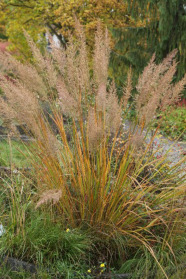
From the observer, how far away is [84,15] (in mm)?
10734

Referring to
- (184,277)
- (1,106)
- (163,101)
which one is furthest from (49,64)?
(184,277)

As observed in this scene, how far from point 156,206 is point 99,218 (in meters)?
0.52

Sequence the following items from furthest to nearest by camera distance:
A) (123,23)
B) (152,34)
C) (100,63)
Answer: (123,23), (152,34), (100,63)

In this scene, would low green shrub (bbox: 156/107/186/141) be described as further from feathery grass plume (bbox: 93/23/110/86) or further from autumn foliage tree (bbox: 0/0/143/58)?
feathery grass plume (bbox: 93/23/110/86)

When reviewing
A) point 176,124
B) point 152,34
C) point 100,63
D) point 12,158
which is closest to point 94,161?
point 100,63

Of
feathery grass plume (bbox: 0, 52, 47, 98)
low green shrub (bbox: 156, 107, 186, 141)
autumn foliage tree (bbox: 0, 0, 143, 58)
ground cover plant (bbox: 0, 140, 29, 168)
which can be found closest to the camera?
feathery grass plume (bbox: 0, 52, 47, 98)

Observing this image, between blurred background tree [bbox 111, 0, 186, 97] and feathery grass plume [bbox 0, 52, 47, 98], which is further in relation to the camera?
blurred background tree [bbox 111, 0, 186, 97]

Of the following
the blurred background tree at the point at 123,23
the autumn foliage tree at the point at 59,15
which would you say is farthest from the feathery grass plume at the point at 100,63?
the autumn foliage tree at the point at 59,15

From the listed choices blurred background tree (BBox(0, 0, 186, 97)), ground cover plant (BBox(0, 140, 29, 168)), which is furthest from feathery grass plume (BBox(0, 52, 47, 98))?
blurred background tree (BBox(0, 0, 186, 97))

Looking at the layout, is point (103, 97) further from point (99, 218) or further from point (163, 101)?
point (99, 218)

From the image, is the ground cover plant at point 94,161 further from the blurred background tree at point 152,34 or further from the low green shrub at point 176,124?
the blurred background tree at point 152,34

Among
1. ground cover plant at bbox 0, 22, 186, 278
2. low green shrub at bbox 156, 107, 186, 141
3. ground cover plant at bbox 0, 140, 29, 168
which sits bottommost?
low green shrub at bbox 156, 107, 186, 141

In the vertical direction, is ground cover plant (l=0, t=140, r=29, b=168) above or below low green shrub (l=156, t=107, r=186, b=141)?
above

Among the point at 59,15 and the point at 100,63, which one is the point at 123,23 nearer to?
the point at 59,15
